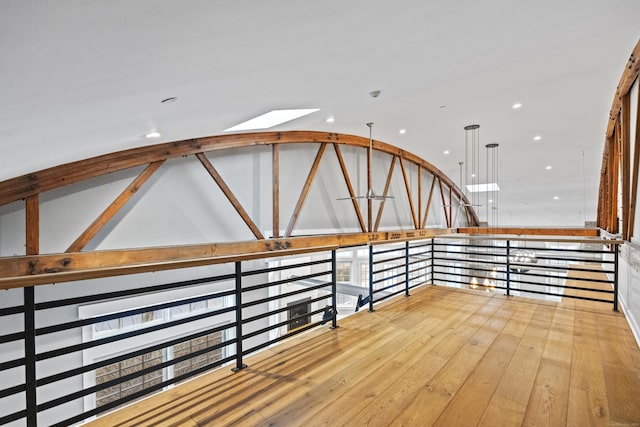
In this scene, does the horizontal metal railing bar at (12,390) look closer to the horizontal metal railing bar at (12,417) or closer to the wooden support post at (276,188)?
the horizontal metal railing bar at (12,417)

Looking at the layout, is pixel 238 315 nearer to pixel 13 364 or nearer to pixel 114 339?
pixel 114 339

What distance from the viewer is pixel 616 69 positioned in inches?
157

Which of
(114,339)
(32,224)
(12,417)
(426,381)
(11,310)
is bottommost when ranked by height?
(426,381)

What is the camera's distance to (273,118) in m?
4.77

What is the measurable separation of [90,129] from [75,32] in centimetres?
189

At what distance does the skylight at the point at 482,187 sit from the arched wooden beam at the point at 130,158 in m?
6.77

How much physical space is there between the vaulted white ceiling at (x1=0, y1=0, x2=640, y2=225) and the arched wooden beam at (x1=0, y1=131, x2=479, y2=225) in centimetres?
59

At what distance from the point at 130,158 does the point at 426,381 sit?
4875 mm

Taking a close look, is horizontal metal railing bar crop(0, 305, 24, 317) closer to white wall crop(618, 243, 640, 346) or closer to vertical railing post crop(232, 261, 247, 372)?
vertical railing post crop(232, 261, 247, 372)

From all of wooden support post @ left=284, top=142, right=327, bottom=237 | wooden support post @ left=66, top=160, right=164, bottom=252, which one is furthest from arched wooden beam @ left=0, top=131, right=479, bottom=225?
wooden support post @ left=284, top=142, right=327, bottom=237

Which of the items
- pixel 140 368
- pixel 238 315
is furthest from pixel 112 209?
pixel 238 315

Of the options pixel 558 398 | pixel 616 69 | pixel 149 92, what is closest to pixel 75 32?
pixel 149 92

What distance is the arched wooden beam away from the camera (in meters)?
4.08

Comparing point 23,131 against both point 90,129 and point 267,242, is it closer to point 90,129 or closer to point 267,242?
point 90,129
